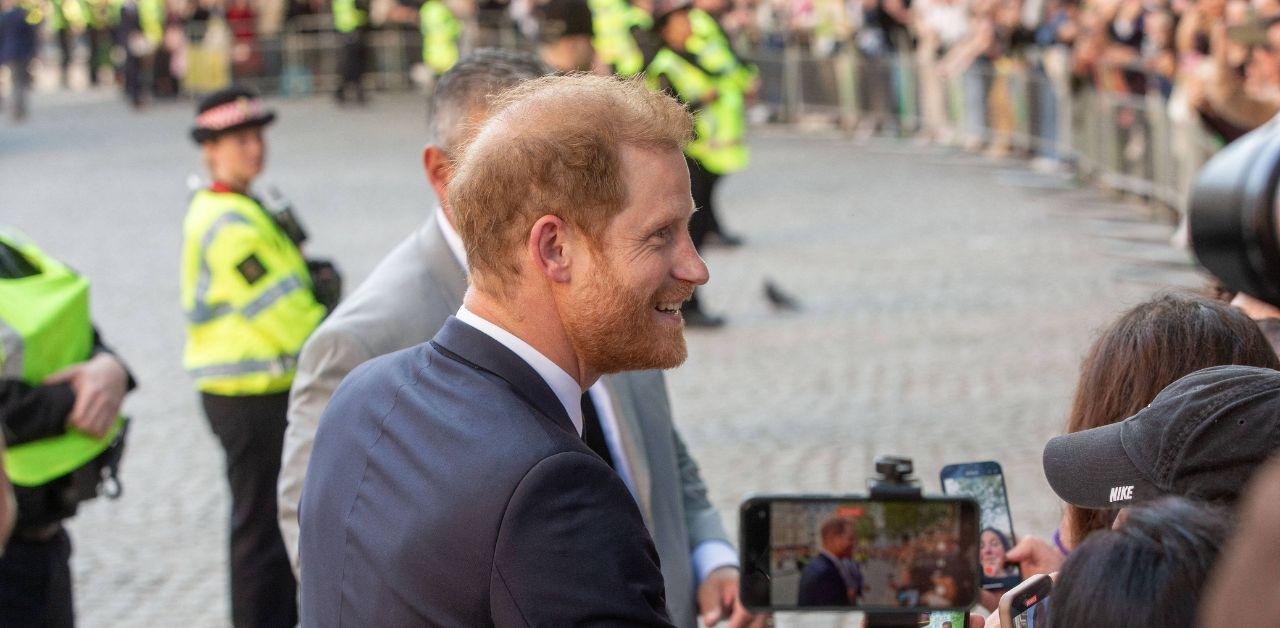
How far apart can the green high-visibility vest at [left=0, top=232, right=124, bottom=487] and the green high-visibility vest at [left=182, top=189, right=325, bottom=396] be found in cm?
89

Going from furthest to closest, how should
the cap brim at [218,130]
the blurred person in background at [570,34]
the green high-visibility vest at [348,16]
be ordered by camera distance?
the green high-visibility vest at [348,16], the blurred person in background at [570,34], the cap brim at [218,130]

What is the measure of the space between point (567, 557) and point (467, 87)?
5.56 feet

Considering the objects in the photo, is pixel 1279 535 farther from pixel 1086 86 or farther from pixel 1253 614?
pixel 1086 86

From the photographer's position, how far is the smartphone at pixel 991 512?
248 centimetres

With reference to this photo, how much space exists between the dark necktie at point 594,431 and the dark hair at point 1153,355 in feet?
2.56

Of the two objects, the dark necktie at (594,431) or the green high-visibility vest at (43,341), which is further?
the green high-visibility vest at (43,341)

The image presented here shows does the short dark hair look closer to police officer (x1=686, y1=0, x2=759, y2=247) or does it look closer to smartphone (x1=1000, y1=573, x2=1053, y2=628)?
smartphone (x1=1000, y1=573, x2=1053, y2=628)

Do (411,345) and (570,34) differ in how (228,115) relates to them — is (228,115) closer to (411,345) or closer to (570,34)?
(411,345)

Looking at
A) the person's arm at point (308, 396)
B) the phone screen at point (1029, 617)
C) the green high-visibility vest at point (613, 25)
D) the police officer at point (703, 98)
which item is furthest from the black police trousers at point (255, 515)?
the green high-visibility vest at point (613, 25)

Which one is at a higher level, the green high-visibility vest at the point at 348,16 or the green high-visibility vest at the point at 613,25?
the green high-visibility vest at the point at 613,25

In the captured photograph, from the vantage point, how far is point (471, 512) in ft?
6.14

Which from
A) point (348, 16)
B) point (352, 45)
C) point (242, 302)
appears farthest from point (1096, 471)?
point (348, 16)

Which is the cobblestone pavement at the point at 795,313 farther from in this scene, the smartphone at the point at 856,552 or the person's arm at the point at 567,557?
the person's arm at the point at 567,557

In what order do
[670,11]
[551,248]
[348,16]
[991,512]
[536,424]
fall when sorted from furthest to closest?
1. [348,16]
2. [670,11]
3. [991,512]
4. [551,248]
5. [536,424]
